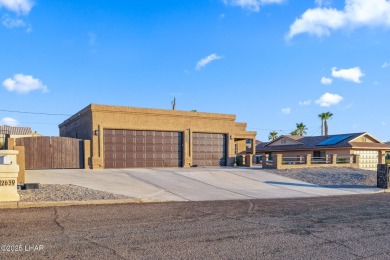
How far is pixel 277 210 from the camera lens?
1153 cm

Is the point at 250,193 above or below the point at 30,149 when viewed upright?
below

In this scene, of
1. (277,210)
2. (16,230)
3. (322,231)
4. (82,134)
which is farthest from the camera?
(82,134)

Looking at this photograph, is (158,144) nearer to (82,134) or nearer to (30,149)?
(82,134)

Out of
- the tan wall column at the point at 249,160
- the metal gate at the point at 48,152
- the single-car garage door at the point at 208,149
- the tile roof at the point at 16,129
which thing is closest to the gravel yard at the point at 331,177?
the tan wall column at the point at 249,160

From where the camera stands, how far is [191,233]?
7680mm

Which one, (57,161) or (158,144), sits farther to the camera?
(158,144)

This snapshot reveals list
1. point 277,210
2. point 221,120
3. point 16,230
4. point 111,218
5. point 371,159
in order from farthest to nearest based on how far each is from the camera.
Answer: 1. point 371,159
2. point 221,120
3. point 277,210
4. point 111,218
5. point 16,230

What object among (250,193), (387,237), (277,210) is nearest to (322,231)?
(387,237)

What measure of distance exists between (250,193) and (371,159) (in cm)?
3192

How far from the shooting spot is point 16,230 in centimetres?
754

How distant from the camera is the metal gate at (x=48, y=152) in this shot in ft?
75.7

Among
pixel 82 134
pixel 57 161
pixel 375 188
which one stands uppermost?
pixel 82 134

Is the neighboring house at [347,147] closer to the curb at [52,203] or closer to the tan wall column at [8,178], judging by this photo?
the curb at [52,203]

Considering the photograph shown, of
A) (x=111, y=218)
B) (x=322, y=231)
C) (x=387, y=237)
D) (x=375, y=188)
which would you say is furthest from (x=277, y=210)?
(x=375, y=188)
